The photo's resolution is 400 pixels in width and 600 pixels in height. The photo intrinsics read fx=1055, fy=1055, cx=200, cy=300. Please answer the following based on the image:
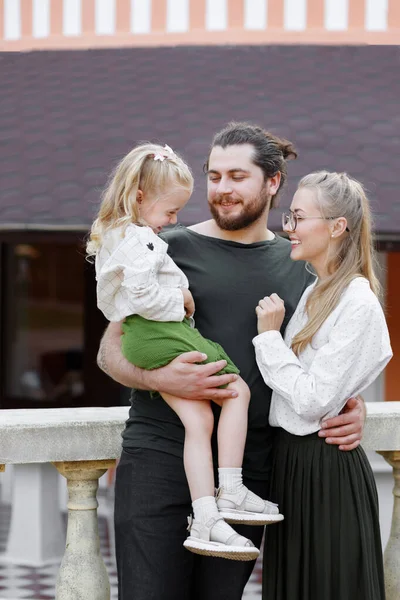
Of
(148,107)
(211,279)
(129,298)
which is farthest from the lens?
(148,107)

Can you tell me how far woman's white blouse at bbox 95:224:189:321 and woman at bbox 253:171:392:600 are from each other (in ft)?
0.79

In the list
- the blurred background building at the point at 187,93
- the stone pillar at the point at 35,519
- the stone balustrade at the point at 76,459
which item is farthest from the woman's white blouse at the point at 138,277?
the stone pillar at the point at 35,519

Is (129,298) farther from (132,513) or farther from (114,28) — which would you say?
(114,28)

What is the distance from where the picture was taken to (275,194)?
3.07m

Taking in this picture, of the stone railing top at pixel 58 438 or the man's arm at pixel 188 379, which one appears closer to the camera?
the man's arm at pixel 188 379

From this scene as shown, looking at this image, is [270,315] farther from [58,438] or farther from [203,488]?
[58,438]

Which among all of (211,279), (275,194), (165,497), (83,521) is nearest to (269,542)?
(165,497)

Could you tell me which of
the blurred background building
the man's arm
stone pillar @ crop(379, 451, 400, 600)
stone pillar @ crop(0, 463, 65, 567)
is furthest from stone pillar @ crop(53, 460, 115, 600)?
stone pillar @ crop(0, 463, 65, 567)

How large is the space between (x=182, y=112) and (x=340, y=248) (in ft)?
12.9

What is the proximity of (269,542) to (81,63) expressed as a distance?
187 inches

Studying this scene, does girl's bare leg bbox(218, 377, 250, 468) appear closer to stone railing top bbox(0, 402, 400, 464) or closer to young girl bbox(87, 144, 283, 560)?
young girl bbox(87, 144, 283, 560)

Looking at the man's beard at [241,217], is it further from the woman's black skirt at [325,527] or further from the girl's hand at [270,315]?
the woman's black skirt at [325,527]

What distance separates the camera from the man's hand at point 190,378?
8.73ft

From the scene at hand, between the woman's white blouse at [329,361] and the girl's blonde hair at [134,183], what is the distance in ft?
1.63
